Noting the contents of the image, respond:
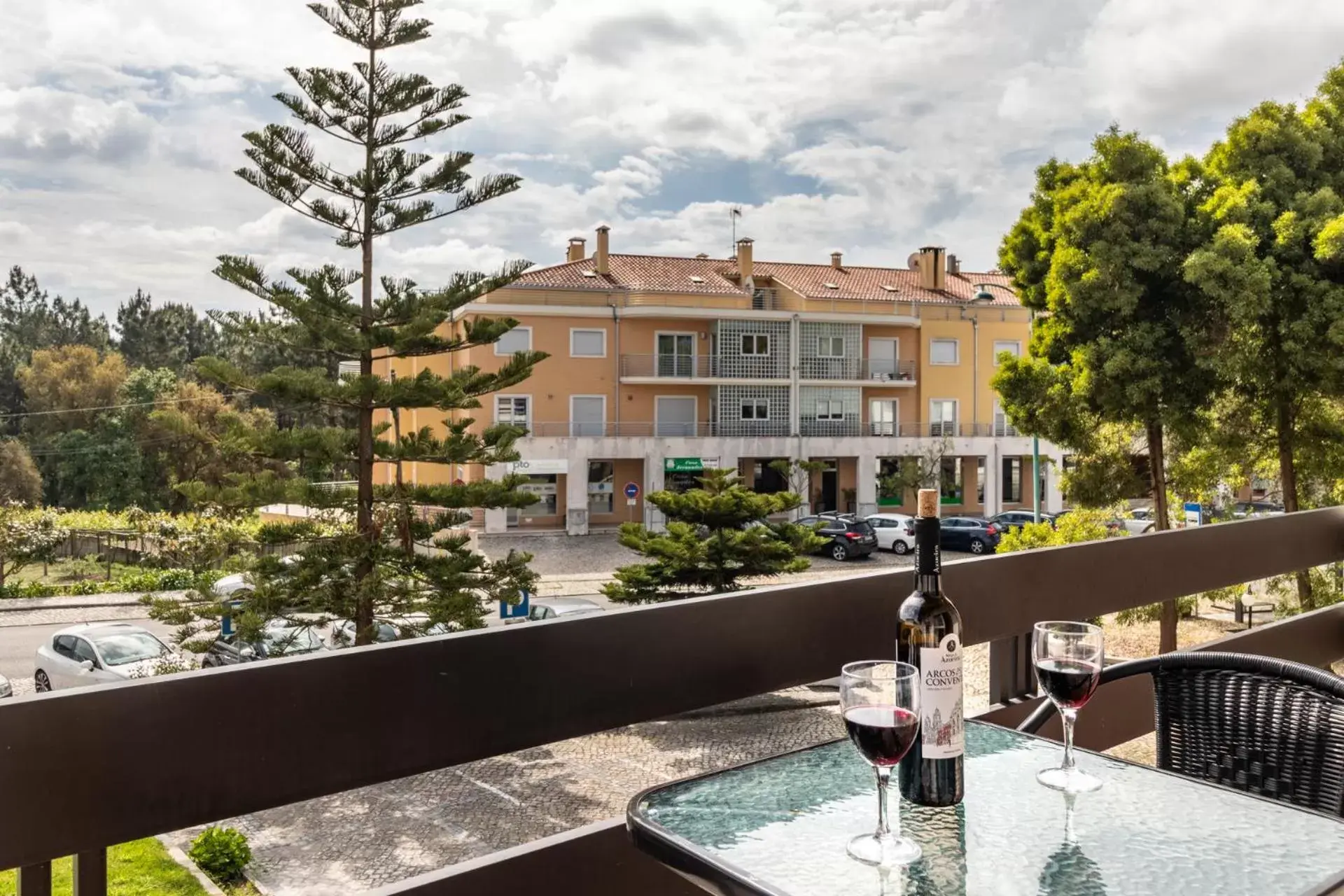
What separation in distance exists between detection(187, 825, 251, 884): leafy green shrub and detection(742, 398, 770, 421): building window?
58.8 feet

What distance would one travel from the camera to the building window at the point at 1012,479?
1002 inches

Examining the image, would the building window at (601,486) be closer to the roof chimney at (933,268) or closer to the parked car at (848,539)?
the parked car at (848,539)

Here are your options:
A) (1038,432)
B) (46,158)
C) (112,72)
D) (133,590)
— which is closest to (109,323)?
(46,158)

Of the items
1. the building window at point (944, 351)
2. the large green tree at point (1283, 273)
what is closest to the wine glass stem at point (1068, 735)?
the large green tree at point (1283, 273)

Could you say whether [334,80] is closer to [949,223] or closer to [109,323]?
[949,223]

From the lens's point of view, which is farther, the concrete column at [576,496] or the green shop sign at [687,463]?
the green shop sign at [687,463]

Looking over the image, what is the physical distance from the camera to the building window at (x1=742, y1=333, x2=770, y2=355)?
23594mm

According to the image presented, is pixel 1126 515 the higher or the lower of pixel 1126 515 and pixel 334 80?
the lower

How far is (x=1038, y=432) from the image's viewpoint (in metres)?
9.93

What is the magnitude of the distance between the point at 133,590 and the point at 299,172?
418 inches

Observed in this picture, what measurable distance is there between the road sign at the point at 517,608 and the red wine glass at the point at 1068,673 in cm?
1058

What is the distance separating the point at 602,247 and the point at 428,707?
76.2ft

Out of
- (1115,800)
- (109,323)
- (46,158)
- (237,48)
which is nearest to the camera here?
(1115,800)

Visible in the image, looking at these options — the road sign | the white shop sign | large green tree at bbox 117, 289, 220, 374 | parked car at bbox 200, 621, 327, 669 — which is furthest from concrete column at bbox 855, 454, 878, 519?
large green tree at bbox 117, 289, 220, 374
